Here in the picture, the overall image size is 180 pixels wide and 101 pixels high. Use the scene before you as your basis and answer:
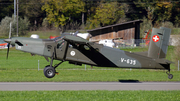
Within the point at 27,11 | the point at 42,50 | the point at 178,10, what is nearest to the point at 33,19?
the point at 27,11

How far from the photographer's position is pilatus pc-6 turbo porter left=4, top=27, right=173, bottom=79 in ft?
50.2

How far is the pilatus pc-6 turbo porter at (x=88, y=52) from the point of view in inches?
602

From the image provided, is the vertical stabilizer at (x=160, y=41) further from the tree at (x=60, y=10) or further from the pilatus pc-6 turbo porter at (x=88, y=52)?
the tree at (x=60, y=10)

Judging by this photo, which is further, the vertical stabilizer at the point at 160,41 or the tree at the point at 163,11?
the tree at the point at 163,11

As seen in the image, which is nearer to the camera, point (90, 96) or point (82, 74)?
point (90, 96)

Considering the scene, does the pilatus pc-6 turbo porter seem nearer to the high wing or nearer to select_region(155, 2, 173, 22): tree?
the high wing

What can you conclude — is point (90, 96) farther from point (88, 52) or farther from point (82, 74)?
point (82, 74)

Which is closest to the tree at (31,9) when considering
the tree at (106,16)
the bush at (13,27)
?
the bush at (13,27)

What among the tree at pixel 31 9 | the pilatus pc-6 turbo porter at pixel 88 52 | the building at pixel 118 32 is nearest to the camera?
the pilatus pc-6 turbo porter at pixel 88 52

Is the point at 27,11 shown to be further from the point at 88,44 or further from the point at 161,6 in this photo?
the point at 88,44

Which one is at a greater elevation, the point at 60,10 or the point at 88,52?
the point at 60,10

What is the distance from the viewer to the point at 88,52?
15.9 m

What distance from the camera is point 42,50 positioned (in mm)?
15438

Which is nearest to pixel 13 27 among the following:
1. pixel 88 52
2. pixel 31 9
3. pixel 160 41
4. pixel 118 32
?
pixel 31 9
